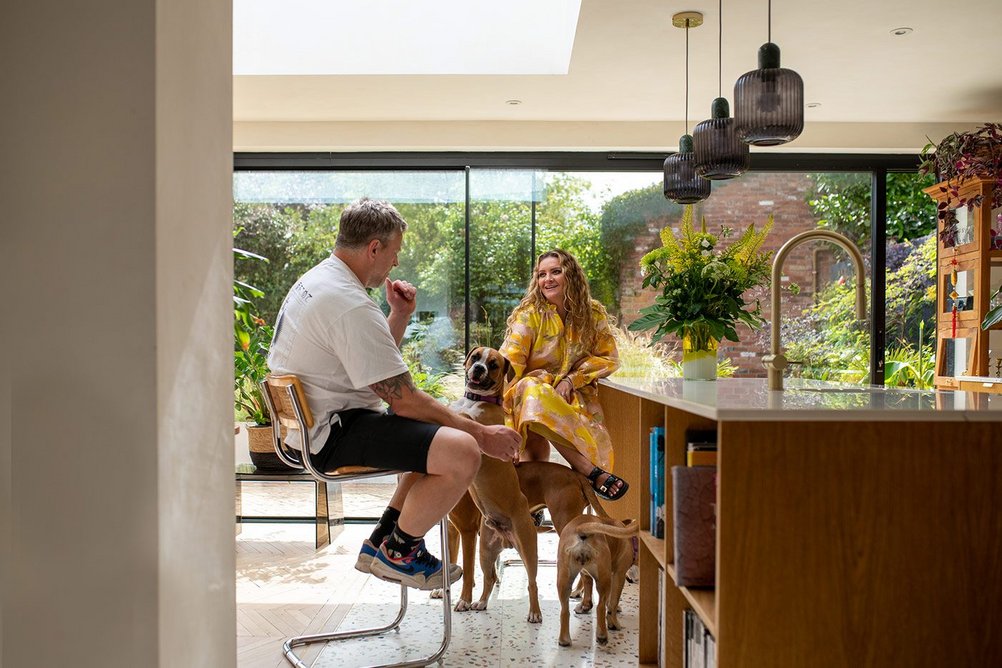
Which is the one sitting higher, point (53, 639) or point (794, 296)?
point (794, 296)

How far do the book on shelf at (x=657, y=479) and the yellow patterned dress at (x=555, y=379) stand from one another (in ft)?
2.98

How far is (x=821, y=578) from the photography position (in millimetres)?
1509

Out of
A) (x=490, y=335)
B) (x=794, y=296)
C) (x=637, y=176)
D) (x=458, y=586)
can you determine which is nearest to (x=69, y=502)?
(x=458, y=586)

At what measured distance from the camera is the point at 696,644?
195 centimetres

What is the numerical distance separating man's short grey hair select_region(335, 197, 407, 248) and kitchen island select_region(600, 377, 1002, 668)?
Answer: 4.90 ft

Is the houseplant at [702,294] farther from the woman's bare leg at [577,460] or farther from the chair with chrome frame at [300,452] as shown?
the chair with chrome frame at [300,452]

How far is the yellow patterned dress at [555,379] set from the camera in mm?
3289

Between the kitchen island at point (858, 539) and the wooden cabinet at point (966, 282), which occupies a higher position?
the wooden cabinet at point (966, 282)

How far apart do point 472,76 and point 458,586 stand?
253 centimetres

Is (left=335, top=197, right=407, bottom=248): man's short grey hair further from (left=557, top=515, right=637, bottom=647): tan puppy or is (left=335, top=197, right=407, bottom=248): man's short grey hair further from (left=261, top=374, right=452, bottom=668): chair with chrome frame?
(left=557, top=515, right=637, bottom=647): tan puppy

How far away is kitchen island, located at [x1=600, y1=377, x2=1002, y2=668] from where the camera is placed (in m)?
1.49

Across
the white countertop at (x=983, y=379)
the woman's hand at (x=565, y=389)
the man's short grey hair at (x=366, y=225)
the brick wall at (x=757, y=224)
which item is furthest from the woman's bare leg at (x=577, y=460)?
the white countertop at (x=983, y=379)

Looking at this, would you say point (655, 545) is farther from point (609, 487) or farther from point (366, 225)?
point (366, 225)

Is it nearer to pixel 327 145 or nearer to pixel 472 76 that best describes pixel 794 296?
pixel 472 76
